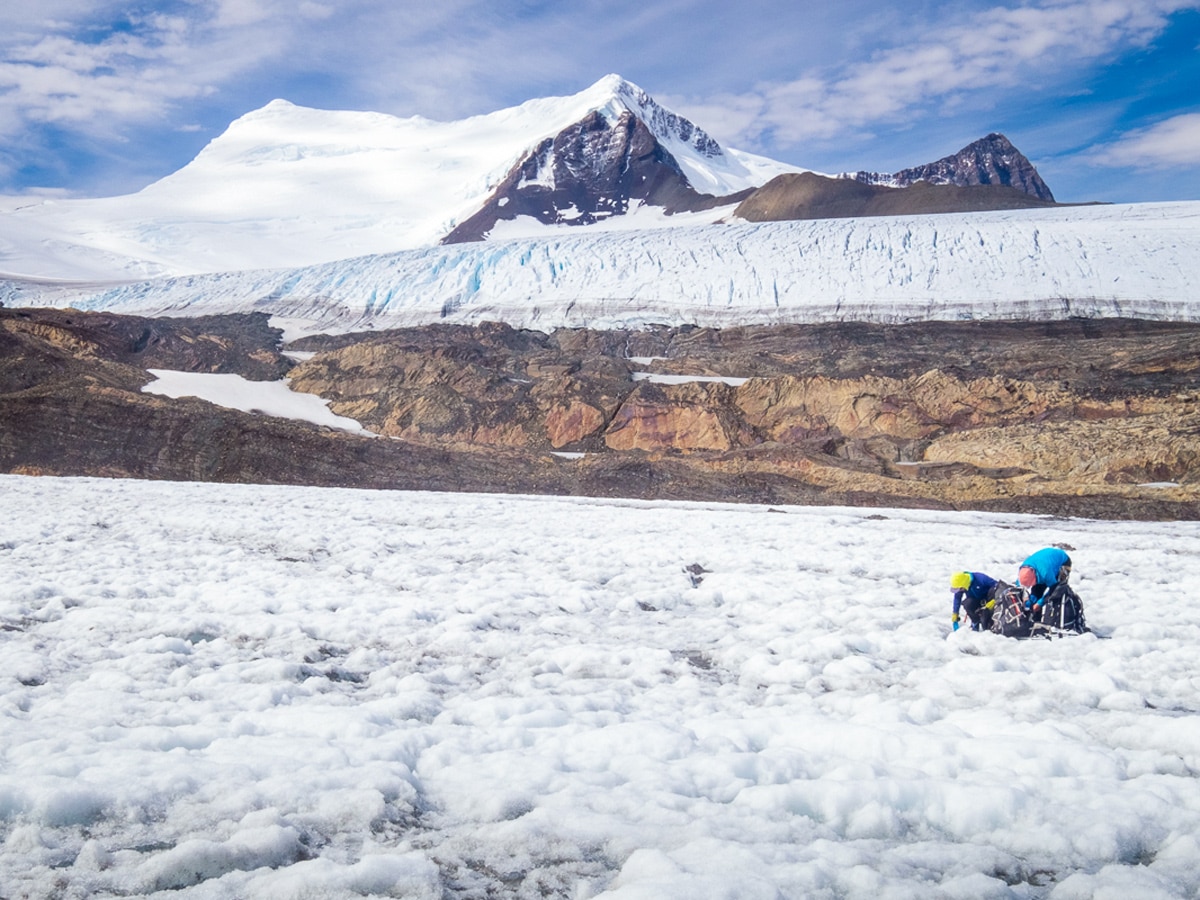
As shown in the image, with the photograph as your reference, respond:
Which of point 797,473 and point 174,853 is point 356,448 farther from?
point 174,853

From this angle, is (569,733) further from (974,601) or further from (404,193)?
(404,193)

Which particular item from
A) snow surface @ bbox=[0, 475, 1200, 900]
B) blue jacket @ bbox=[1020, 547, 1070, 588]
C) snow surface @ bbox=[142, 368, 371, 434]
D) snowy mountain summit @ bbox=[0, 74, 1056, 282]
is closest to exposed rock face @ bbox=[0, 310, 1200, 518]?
snow surface @ bbox=[142, 368, 371, 434]

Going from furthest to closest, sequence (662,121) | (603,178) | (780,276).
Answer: (662,121) < (603,178) < (780,276)

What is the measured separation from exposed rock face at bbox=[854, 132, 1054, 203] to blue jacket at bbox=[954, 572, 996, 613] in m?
122

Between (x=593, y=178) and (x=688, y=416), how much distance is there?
264ft

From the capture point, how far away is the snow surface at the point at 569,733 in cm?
260

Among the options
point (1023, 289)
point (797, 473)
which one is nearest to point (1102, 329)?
point (1023, 289)

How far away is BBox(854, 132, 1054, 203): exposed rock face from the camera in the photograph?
116750 millimetres

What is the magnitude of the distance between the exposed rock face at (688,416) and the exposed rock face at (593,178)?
5824 centimetres

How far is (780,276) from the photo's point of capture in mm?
43062

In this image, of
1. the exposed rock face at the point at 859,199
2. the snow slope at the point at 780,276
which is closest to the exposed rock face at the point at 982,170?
the exposed rock face at the point at 859,199

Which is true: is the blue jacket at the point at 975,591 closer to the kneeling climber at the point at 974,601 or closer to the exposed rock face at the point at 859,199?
the kneeling climber at the point at 974,601

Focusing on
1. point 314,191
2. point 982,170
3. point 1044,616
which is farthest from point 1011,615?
point 982,170

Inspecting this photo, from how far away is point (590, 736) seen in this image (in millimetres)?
3697
